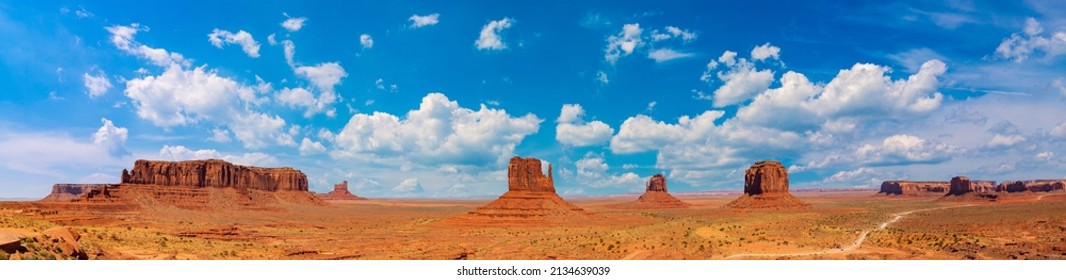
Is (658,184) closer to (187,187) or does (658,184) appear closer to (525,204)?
(525,204)

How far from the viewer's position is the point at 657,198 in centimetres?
16562

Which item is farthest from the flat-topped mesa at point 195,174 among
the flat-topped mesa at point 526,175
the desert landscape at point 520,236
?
the flat-topped mesa at point 526,175

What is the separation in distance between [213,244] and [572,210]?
1869 inches

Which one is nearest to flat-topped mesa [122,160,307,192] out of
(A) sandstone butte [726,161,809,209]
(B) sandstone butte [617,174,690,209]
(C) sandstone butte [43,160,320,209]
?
(C) sandstone butte [43,160,320,209]

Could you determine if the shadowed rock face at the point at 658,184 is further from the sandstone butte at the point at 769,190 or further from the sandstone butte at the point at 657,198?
the sandstone butte at the point at 769,190

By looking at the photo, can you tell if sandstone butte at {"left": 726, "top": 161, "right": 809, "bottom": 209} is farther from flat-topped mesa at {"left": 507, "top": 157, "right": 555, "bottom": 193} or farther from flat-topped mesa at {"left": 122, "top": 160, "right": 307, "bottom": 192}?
flat-topped mesa at {"left": 122, "top": 160, "right": 307, "bottom": 192}

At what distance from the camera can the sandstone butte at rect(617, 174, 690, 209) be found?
160 m

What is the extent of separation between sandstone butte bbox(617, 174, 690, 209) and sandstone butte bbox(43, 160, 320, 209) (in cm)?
9717

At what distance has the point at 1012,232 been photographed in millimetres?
49562

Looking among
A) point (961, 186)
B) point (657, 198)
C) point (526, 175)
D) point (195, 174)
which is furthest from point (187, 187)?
point (961, 186)

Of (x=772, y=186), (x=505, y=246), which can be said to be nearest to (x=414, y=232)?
(x=505, y=246)

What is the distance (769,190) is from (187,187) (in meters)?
122

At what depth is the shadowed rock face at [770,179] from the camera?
121750 millimetres
